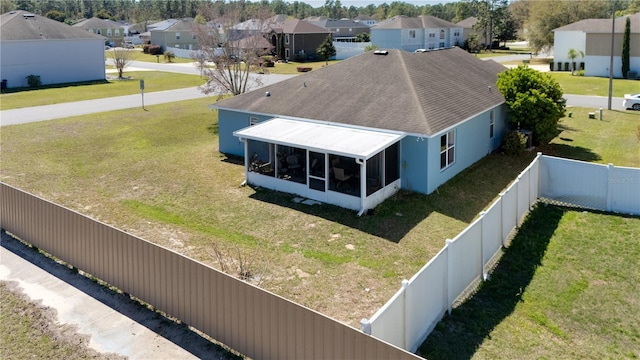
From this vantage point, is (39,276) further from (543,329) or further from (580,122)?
(580,122)

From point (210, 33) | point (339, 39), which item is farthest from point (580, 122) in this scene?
point (339, 39)

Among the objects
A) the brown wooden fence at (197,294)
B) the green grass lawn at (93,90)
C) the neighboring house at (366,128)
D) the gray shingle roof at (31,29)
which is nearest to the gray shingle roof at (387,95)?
the neighboring house at (366,128)

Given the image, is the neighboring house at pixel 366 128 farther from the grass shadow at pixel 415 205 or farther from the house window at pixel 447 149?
the grass shadow at pixel 415 205

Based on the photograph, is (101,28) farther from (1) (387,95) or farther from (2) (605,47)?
(1) (387,95)

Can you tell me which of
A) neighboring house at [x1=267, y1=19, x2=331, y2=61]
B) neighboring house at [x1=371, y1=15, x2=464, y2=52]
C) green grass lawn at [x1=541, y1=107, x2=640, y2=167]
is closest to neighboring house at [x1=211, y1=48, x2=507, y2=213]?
green grass lawn at [x1=541, y1=107, x2=640, y2=167]

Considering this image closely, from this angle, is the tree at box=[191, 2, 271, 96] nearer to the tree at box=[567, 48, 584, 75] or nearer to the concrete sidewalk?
the concrete sidewalk
